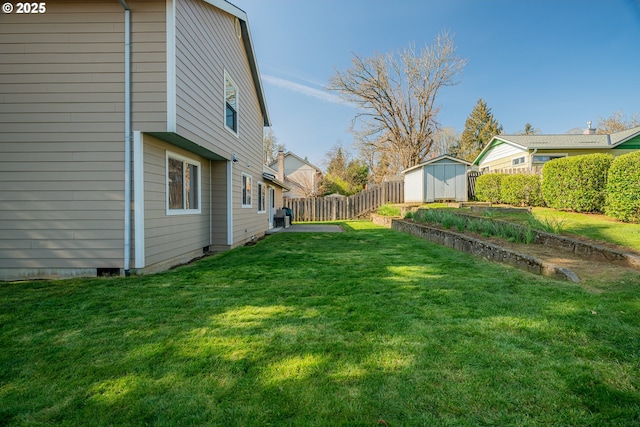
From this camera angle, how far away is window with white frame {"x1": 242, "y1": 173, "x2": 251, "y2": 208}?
9446 mm

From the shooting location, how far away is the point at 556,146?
16203 mm

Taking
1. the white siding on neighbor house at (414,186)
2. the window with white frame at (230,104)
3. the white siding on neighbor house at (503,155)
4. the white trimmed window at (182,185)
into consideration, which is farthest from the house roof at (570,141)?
the white trimmed window at (182,185)

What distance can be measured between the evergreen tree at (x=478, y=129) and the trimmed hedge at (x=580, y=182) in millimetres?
32342

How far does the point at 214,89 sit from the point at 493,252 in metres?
6.66

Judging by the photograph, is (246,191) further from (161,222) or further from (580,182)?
(580,182)

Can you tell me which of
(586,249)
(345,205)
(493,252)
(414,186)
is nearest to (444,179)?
(414,186)

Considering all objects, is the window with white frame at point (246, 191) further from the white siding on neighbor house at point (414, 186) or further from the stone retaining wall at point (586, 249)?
the white siding on neighbor house at point (414, 186)

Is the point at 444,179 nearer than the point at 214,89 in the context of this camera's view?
No

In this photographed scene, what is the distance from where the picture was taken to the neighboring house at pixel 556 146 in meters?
16.1

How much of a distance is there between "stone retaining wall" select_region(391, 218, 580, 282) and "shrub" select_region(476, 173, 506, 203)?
6.94 metres

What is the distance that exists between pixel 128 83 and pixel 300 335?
195 inches

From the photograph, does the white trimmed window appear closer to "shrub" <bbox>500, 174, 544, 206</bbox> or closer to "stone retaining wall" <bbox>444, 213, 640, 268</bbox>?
"stone retaining wall" <bbox>444, 213, 640, 268</bbox>

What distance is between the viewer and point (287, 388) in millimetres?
1878

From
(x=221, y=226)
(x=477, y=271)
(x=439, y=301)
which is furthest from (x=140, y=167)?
(x=477, y=271)
